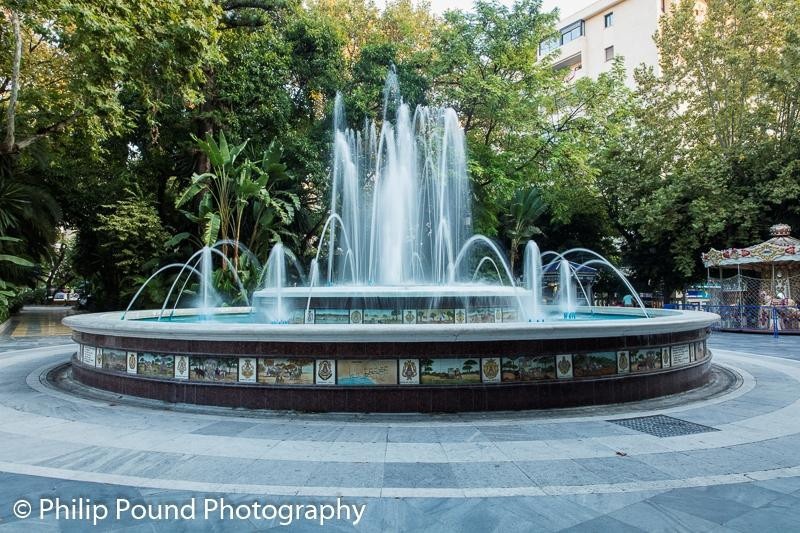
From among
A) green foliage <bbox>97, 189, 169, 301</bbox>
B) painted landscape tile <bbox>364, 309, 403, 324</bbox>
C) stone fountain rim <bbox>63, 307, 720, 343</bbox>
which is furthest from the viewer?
green foliage <bbox>97, 189, 169, 301</bbox>

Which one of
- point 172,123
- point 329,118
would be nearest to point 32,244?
point 172,123

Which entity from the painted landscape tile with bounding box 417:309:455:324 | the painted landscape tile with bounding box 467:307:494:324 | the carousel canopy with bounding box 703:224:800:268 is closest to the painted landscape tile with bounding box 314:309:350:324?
the painted landscape tile with bounding box 417:309:455:324

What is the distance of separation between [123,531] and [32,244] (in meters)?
24.1

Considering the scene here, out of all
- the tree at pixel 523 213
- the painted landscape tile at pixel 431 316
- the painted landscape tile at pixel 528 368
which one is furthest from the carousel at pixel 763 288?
the painted landscape tile at pixel 528 368

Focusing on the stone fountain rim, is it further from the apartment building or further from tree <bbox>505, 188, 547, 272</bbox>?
the apartment building

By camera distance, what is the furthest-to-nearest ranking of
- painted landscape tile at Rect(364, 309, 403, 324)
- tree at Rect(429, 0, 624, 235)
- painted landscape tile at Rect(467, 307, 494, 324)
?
1. tree at Rect(429, 0, 624, 235)
2. painted landscape tile at Rect(467, 307, 494, 324)
3. painted landscape tile at Rect(364, 309, 403, 324)

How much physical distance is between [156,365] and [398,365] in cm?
347

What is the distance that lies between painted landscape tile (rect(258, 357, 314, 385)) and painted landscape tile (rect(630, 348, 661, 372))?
14.4 feet

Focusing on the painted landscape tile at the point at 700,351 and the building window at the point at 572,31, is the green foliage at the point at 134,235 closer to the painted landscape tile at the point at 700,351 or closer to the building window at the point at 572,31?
the painted landscape tile at the point at 700,351

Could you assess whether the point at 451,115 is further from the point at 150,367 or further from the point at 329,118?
the point at 150,367

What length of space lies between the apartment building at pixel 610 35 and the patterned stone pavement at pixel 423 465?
38.3 metres

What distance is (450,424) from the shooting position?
555cm

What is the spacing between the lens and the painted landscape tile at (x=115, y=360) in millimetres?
7023

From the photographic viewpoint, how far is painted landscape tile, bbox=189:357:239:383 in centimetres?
623
